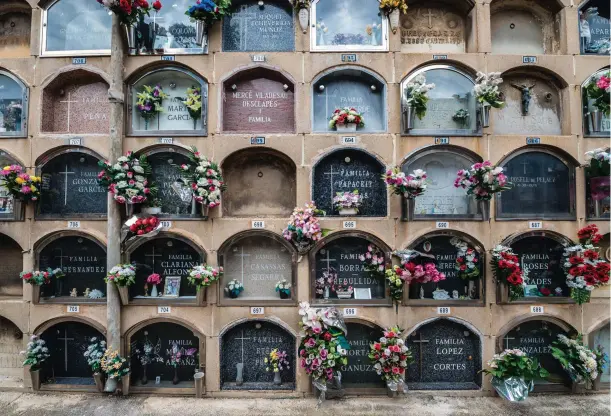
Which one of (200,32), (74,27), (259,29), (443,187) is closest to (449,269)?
(443,187)

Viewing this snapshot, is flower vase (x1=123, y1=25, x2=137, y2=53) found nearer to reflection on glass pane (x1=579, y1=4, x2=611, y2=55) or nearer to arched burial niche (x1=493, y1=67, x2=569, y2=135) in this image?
arched burial niche (x1=493, y1=67, x2=569, y2=135)

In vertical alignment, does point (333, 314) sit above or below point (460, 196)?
below

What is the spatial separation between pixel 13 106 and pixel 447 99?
6845 mm

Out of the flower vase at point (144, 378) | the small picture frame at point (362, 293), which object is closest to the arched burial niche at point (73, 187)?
the flower vase at point (144, 378)

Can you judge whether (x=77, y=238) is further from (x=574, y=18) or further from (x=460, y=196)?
(x=574, y=18)

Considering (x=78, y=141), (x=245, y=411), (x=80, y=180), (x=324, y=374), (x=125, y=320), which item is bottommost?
(x=245, y=411)

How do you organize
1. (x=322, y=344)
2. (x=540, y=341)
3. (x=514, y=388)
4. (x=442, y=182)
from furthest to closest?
(x=442, y=182), (x=540, y=341), (x=514, y=388), (x=322, y=344)

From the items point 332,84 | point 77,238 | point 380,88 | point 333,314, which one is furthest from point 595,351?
point 77,238

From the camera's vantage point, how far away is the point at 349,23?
5.48 meters

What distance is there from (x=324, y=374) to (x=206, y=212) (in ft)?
9.31

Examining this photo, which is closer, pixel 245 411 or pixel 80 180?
pixel 245 411

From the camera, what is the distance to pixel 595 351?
4980 mm

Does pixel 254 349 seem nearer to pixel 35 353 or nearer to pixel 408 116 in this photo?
pixel 35 353

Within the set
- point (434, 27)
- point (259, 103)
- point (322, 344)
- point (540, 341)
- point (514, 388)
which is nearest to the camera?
point (322, 344)
